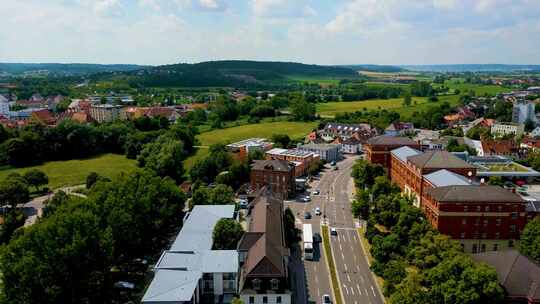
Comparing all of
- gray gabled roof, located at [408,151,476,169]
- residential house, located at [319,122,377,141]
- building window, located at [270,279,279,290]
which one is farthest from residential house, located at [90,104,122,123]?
building window, located at [270,279,279,290]

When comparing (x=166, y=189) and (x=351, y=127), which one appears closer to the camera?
(x=166, y=189)

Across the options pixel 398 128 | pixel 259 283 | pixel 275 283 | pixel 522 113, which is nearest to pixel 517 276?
pixel 275 283

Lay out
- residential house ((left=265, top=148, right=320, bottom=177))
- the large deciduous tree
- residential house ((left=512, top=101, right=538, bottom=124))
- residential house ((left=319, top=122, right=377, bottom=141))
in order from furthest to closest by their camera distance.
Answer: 1. residential house ((left=512, top=101, right=538, bottom=124))
2. residential house ((left=319, top=122, right=377, bottom=141))
3. residential house ((left=265, top=148, right=320, bottom=177))
4. the large deciduous tree

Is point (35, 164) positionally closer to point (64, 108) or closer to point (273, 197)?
point (273, 197)

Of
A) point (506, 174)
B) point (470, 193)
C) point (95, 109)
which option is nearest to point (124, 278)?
point (470, 193)

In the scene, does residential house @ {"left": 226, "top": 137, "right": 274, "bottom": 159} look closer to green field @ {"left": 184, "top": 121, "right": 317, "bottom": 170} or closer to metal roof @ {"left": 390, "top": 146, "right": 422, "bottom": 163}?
green field @ {"left": 184, "top": 121, "right": 317, "bottom": 170}

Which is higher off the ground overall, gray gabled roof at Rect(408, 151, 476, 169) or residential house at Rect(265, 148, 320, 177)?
gray gabled roof at Rect(408, 151, 476, 169)
